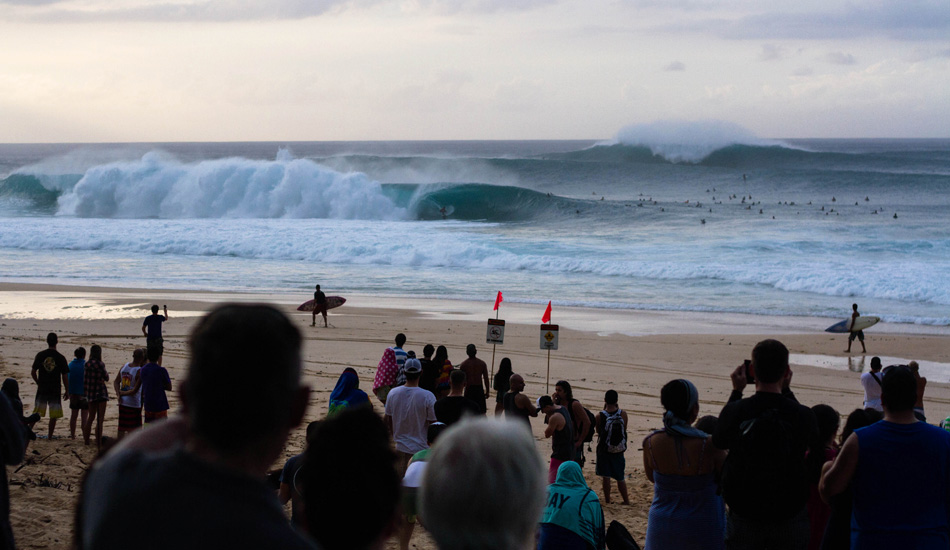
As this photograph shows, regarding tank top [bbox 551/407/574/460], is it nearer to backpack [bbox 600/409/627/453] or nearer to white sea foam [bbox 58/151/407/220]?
backpack [bbox 600/409/627/453]

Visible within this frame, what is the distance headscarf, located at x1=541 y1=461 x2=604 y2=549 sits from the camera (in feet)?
10.9

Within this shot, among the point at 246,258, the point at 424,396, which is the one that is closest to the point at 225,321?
the point at 424,396

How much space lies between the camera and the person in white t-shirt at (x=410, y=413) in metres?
5.80

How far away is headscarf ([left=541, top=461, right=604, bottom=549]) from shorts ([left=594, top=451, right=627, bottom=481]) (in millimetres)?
3748

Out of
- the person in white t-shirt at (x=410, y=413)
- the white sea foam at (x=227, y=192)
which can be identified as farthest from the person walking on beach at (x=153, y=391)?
the white sea foam at (x=227, y=192)

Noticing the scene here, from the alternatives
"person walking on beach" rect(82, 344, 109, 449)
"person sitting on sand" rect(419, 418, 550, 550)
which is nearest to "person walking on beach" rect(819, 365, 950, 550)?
"person sitting on sand" rect(419, 418, 550, 550)

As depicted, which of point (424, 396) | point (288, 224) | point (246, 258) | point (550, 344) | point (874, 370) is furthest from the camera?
point (288, 224)

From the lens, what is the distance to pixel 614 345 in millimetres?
15648

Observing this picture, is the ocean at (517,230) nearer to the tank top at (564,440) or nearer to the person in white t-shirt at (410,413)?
the tank top at (564,440)

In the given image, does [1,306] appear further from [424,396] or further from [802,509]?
[802,509]

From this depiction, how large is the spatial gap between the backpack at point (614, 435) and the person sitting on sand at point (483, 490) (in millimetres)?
5443

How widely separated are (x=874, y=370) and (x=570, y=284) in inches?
693

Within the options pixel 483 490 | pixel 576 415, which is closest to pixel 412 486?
pixel 483 490

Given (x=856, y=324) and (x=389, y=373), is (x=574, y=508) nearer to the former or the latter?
(x=389, y=373)
